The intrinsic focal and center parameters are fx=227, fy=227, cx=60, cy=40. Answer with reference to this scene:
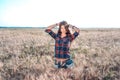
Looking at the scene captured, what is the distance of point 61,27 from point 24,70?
84.4 inches

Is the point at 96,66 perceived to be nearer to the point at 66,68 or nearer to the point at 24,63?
the point at 66,68

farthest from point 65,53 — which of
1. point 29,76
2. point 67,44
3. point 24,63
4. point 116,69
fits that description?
point 24,63

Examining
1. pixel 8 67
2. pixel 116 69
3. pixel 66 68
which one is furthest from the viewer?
pixel 8 67

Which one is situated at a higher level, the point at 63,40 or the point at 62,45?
the point at 63,40

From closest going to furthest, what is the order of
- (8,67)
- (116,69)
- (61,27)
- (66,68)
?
(61,27) < (66,68) < (116,69) < (8,67)

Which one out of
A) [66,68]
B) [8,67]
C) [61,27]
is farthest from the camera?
[8,67]

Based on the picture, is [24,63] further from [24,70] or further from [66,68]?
[66,68]

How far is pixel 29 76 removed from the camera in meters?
6.36

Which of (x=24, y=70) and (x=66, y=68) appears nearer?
(x=66, y=68)

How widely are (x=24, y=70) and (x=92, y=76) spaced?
2.20 m

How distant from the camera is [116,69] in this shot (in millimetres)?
6637

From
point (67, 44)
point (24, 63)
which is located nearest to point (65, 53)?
point (67, 44)

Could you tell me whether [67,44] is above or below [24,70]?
above

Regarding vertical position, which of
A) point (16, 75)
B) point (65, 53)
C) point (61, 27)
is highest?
point (61, 27)
